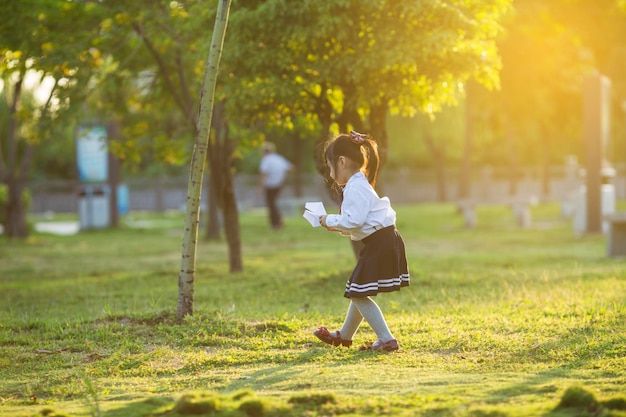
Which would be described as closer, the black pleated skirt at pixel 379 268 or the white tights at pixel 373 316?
the black pleated skirt at pixel 379 268

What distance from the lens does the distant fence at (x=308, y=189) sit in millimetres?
46562

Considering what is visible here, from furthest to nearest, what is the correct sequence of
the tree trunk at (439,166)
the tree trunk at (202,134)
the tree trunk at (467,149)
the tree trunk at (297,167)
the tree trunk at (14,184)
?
the tree trunk at (439,166)
the tree trunk at (297,167)
the tree trunk at (467,149)
the tree trunk at (14,184)
the tree trunk at (202,134)

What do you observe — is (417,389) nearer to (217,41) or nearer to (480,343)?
(480,343)

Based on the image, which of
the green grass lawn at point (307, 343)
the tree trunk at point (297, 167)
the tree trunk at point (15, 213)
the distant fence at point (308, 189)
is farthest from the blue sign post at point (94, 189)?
the tree trunk at point (297, 167)

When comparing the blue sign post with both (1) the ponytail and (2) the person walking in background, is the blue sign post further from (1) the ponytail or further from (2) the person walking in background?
(1) the ponytail

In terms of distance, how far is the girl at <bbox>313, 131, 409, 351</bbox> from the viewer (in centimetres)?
684

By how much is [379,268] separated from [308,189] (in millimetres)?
42639

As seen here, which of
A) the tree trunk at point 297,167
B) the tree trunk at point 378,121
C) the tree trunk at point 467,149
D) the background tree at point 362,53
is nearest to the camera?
the background tree at point 362,53

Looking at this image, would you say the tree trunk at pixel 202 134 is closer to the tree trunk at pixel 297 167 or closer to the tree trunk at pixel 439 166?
the tree trunk at pixel 439 166

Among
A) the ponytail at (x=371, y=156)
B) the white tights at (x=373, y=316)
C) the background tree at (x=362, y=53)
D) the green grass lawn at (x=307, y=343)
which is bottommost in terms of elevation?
the green grass lawn at (x=307, y=343)

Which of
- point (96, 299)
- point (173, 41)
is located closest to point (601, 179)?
point (173, 41)

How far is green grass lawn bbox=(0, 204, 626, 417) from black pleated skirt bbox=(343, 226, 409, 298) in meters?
0.45

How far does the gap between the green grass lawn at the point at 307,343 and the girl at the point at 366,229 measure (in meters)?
0.35

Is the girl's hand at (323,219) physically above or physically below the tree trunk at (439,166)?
below
